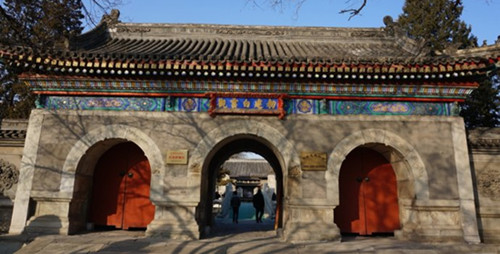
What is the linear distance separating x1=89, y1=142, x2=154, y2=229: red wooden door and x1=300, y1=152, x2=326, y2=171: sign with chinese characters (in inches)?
158

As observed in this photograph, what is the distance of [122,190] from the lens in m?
8.41

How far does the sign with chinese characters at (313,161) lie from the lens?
7.40 m

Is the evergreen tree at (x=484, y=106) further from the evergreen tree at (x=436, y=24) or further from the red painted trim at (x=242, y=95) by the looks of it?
the red painted trim at (x=242, y=95)

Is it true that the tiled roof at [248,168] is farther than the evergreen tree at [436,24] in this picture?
Yes

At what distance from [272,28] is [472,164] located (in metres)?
7.02

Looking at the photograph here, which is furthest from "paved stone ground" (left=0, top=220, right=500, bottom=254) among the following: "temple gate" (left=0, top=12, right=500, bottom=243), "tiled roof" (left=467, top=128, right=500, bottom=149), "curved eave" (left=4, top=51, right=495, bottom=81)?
"curved eave" (left=4, top=51, right=495, bottom=81)

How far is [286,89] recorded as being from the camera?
307 inches

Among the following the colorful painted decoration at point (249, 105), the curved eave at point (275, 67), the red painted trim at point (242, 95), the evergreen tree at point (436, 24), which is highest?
the evergreen tree at point (436, 24)

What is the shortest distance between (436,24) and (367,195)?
1132 cm

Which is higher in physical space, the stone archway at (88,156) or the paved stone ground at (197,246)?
the stone archway at (88,156)

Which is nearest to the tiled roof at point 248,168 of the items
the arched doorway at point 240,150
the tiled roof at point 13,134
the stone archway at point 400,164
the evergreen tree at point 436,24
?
the evergreen tree at point 436,24

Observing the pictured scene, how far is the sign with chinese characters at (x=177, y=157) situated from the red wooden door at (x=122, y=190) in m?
1.39

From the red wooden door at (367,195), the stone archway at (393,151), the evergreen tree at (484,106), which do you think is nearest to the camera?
the stone archway at (393,151)

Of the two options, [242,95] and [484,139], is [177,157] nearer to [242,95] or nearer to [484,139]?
[242,95]
